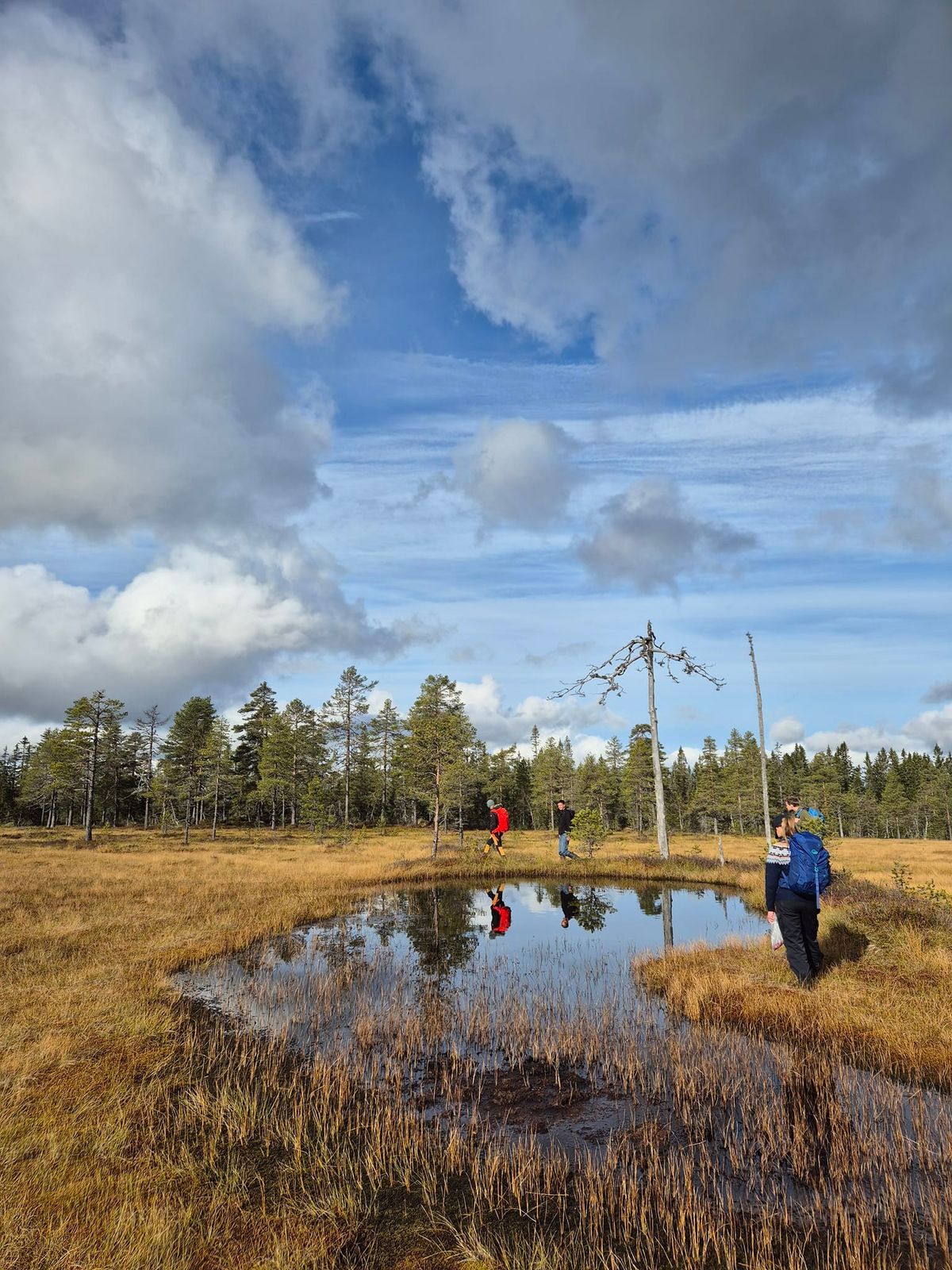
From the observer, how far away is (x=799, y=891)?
36.0 feet

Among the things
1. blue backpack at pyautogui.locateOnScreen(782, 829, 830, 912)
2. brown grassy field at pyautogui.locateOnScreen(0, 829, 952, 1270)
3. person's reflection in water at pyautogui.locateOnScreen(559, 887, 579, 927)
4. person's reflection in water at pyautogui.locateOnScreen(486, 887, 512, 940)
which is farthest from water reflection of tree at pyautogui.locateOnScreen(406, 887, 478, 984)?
blue backpack at pyautogui.locateOnScreen(782, 829, 830, 912)

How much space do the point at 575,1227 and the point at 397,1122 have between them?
2.50m

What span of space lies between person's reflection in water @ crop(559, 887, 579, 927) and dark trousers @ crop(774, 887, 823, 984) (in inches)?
316

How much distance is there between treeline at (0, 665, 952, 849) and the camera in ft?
192

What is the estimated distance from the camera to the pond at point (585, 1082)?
19.5 feet

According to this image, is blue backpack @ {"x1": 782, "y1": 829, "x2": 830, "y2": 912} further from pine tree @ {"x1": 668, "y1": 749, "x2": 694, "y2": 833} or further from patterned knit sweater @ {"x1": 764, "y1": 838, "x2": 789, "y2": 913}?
pine tree @ {"x1": 668, "y1": 749, "x2": 694, "y2": 833}

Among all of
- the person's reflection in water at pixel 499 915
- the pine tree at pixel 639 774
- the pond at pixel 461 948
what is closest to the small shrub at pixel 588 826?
the pond at pixel 461 948

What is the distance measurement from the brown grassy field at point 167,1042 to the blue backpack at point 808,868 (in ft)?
5.36

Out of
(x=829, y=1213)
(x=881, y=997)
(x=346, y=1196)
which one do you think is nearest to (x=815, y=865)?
(x=881, y=997)

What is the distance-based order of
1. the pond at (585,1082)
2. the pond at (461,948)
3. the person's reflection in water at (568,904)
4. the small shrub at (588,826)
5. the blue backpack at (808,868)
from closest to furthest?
the pond at (585,1082), the blue backpack at (808,868), the pond at (461,948), the person's reflection in water at (568,904), the small shrub at (588,826)

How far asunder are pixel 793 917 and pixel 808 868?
1089 millimetres

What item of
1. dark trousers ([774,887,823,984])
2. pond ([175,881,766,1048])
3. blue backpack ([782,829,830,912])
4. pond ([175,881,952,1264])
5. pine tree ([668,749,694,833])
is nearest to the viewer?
pond ([175,881,952,1264])

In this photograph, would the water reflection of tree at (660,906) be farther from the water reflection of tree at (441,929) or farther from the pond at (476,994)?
the water reflection of tree at (441,929)

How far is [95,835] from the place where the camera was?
5638 cm
